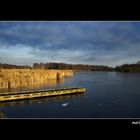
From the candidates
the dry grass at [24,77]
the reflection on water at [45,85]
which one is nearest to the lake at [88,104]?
the reflection on water at [45,85]

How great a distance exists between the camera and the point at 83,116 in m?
2.54

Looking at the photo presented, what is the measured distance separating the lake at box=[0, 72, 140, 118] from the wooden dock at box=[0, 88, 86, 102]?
53mm

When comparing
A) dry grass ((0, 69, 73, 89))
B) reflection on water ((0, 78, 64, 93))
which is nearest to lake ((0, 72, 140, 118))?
reflection on water ((0, 78, 64, 93))

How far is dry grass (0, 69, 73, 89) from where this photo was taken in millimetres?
2979

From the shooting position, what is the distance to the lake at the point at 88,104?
254 cm

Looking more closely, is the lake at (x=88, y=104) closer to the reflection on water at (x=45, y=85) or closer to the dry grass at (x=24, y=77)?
A: the reflection on water at (x=45, y=85)

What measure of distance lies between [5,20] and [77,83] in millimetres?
1311

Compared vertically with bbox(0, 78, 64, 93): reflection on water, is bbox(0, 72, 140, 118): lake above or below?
below

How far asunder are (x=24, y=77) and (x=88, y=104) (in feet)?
2.86

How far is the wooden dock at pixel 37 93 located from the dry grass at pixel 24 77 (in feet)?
0.33

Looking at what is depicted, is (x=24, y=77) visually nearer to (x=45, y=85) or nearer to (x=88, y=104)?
(x=45, y=85)

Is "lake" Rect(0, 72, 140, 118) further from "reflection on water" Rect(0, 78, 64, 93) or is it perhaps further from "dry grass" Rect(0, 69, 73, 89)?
"dry grass" Rect(0, 69, 73, 89)
